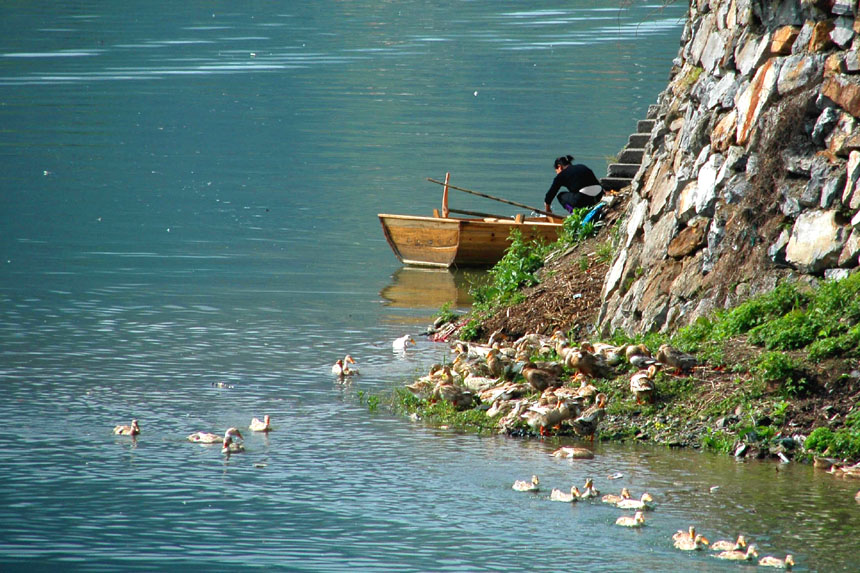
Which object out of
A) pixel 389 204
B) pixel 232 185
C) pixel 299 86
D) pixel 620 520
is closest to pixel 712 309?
pixel 620 520

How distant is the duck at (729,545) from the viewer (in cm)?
882

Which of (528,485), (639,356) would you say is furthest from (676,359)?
(528,485)

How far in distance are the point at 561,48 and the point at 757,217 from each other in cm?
5463

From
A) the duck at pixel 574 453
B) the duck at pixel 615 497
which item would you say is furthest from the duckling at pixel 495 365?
the duck at pixel 615 497

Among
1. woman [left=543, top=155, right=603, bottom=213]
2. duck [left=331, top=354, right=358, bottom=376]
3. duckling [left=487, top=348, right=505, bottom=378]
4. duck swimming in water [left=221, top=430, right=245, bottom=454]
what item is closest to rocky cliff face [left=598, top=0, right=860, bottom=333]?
duckling [left=487, top=348, right=505, bottom=378]

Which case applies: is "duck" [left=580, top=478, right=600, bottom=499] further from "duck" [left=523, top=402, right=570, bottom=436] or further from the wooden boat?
the wooden boat

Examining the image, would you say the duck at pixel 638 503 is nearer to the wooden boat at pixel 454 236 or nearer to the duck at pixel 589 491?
the duck at pixel 589 491

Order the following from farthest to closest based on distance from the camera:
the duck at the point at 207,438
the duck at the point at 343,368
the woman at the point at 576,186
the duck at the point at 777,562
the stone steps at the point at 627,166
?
the woman at the point at 576,186
the stone steps at the point at 627,166
the duck at the point at 343,368
the duck at the point at 207,438
the duck at the point at 777,562

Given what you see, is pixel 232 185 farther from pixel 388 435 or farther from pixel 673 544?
pixel 673 544

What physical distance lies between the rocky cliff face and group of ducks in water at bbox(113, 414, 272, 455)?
159 inches

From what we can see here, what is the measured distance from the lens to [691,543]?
352 inches

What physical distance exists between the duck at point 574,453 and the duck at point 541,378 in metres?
1.28

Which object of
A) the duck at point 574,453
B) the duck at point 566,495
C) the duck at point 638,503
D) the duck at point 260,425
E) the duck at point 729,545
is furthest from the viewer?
the duck at point 260,425

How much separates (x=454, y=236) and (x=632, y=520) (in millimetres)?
12000
